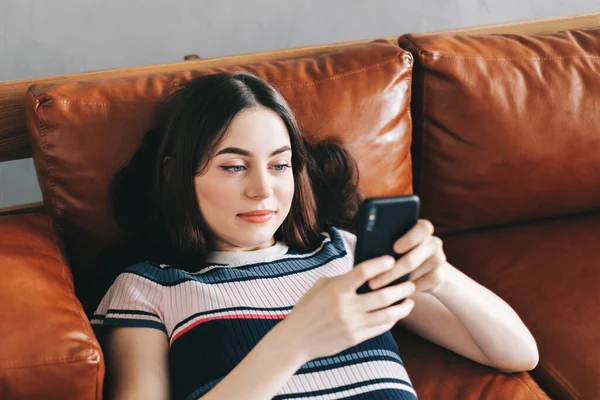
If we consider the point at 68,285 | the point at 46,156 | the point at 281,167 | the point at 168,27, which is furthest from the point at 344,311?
the point at 168,27

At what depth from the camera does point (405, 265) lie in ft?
3.14

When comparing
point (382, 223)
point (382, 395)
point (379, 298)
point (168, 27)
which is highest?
point (168, 27)

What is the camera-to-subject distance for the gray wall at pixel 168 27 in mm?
1729

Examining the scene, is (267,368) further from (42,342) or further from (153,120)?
(153,120)

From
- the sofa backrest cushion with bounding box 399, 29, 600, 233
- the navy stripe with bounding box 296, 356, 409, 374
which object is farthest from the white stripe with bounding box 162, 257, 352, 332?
the sofa backrest cushion with bounding box 399, 29, 600, 233

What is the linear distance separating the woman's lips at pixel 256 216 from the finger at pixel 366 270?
0.29 m

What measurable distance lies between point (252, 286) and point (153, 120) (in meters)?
0.39

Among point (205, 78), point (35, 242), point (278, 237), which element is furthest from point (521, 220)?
point (35, 242)

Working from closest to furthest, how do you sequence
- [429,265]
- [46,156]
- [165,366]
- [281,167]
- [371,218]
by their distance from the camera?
[371,218] < [429,265] < [165,366] < [281,167] < [46,156]

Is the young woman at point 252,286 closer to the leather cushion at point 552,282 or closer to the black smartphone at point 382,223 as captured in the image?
the black smartphone at point 382,223

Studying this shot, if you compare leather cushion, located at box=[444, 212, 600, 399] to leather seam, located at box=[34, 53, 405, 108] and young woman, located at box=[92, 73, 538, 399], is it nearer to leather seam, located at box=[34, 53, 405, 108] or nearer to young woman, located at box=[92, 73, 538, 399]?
young woman, located at box=[92, 73, 538, 399]

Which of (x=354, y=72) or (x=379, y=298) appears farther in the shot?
(x=354, y=72)

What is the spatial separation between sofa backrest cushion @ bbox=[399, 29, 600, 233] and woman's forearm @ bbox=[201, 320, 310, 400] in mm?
768

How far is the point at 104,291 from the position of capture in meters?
1.35
